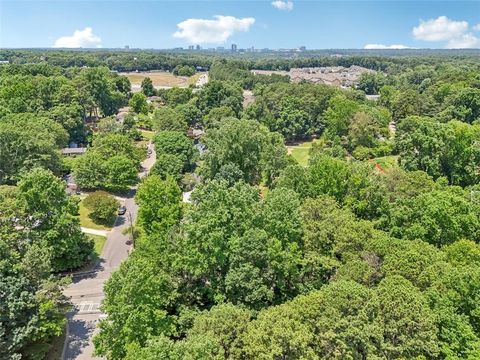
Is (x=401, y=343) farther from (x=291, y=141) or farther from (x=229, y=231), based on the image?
(x=291, y=141)

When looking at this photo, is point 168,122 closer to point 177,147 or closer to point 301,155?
point 177,147

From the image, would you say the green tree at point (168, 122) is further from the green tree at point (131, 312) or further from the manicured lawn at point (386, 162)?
the green tree at point (131, 312)

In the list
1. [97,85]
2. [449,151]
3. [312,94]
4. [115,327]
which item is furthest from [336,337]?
[97,85]

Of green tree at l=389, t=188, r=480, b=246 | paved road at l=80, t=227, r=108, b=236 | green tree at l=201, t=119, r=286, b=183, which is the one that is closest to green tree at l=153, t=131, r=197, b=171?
green tree at l=201, t=119, r=286, b=183

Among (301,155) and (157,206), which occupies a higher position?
(157,206)

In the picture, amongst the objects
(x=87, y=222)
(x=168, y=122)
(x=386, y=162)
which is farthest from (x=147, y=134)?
(x=386, y=162)

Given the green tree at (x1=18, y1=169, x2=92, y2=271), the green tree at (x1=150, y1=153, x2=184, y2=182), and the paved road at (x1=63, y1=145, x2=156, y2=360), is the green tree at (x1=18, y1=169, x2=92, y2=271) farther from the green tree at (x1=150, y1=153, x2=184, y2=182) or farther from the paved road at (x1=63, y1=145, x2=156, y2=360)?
the green tree at (x1=150, y1=153, x2=184, y2=182)

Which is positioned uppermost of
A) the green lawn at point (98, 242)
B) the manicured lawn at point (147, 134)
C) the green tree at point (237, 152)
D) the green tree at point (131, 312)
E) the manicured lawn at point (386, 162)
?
the green tree at point (237, 152)

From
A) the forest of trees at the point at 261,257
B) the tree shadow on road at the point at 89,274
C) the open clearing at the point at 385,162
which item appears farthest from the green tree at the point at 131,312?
the open clearing at the point at 385,162
